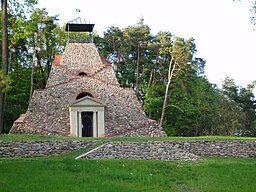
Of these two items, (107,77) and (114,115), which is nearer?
(114,115)

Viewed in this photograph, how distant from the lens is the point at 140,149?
17.1 metres

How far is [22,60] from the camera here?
39.3m

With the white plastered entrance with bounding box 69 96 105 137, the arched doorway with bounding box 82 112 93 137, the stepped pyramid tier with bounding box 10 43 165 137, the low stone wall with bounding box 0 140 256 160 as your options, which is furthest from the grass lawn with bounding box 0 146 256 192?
the arched doorway with bounding box 82 112 93 137

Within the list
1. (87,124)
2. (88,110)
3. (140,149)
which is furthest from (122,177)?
(87,124)

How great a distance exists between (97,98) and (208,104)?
677 inches

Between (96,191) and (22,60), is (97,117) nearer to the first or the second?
(22,60)

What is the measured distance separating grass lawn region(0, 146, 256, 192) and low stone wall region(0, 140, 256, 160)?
2.99 meters

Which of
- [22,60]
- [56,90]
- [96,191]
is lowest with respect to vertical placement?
[96,191]

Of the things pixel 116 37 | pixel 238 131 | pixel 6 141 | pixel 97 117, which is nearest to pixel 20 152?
pixel 6 141

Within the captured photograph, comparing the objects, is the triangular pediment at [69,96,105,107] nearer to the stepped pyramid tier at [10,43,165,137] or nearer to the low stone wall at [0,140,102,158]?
the stepped pyramid tier at [10,43,165,137]

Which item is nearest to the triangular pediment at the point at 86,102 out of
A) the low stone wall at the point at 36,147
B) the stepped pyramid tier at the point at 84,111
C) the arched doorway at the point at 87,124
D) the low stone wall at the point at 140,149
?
the stepped pyramid tier at the point at 84,111

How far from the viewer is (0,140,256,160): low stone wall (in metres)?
16.1

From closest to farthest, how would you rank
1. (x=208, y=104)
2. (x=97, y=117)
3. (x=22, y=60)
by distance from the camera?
1. (x=97, y=117)
2. (x=22, y=60)
3. (x=208, y=104)

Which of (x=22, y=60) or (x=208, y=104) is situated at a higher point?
(x=22, y=60)
